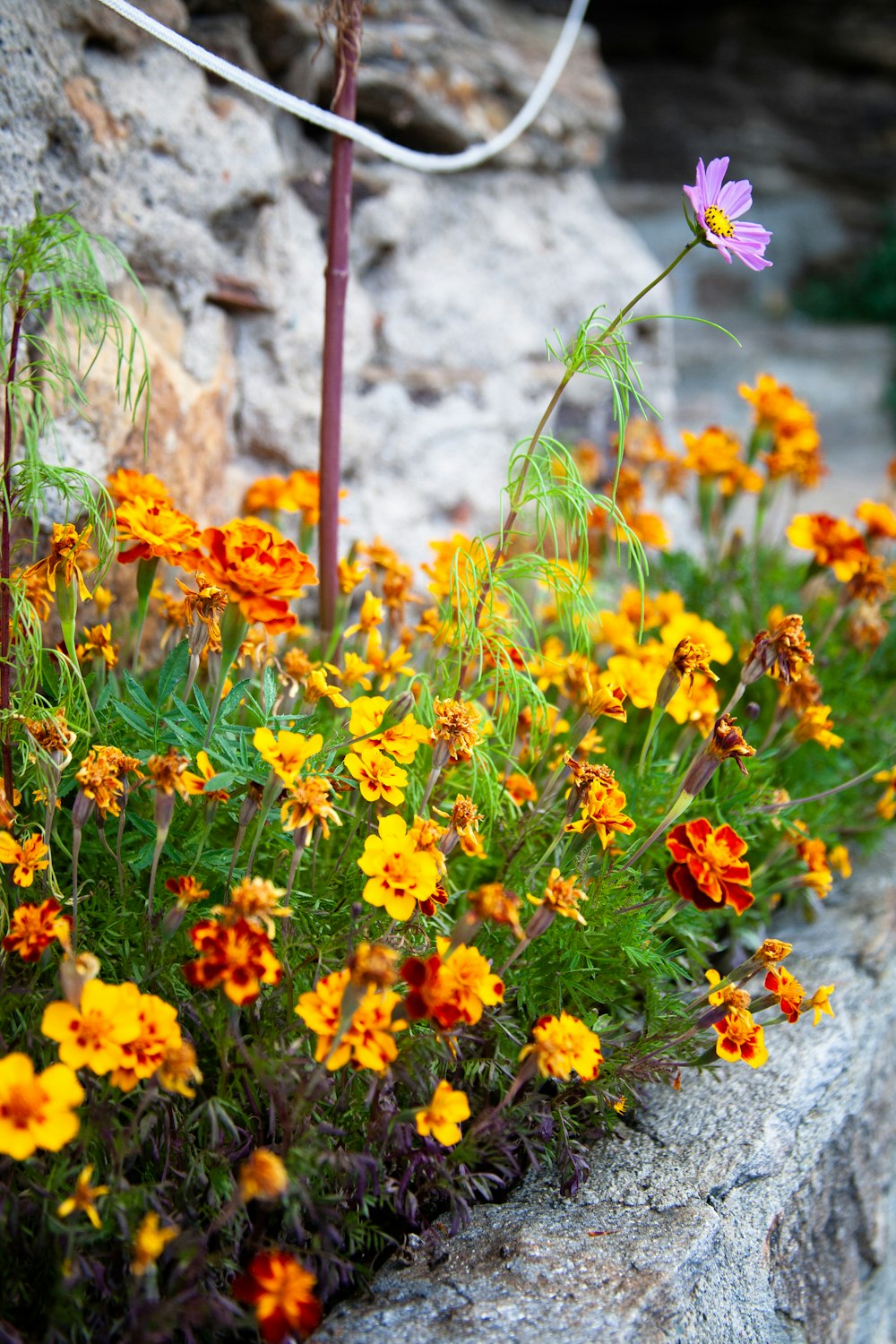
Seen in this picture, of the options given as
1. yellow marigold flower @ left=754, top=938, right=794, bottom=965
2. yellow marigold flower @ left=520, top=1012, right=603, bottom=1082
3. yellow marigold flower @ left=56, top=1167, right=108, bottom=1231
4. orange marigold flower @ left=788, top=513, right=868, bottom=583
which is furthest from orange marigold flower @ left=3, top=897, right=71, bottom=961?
orange marigold flower @ left=788, top=513, right=868, bottom=583

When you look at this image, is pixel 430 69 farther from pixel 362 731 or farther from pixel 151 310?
pixel 362 731

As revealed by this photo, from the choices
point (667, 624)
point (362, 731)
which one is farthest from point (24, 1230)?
point (667, 624)

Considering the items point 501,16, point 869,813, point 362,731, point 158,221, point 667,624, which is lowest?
point 362,731

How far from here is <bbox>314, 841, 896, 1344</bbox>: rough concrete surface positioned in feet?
3.10

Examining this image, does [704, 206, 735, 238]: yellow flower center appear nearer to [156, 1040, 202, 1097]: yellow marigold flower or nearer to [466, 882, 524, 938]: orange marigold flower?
[466, 882, 524, 938]: orange marigold flower

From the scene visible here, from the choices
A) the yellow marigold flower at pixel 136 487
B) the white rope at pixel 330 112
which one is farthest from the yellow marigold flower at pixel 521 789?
the white rope at pixel 330 112

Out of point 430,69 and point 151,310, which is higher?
point 430,69

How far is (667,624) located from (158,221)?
102 cm

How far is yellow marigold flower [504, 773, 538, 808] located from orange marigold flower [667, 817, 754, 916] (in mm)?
265

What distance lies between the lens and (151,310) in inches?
63.9

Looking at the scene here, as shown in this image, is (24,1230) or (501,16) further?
(501,16)

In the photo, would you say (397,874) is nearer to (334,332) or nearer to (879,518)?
(334,332)

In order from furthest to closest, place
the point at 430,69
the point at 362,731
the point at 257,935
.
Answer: the point at 430,69 → the point at 362,731 → the point at 257,935

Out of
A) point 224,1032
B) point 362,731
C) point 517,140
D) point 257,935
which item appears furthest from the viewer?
point 517,140
